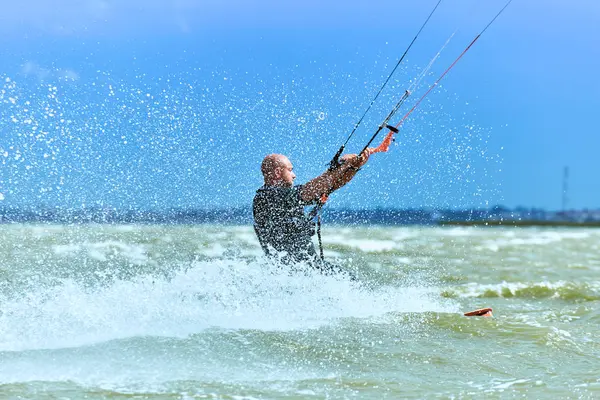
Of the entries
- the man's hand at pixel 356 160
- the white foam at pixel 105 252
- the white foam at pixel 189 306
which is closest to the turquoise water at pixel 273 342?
the white foam at pixel 189 306

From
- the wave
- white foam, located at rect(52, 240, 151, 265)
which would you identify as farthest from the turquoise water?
white foam, located at rect(52, 240, 151, 265)

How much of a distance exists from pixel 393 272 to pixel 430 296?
5276mm

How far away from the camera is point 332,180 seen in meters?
8.38

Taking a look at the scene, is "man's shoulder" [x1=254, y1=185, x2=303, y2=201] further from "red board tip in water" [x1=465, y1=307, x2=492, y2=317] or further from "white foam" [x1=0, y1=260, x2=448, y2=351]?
"red board tip in water" [x1=465, y1=307, x2=492, y2=317]

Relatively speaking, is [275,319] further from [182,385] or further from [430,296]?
[430,296]

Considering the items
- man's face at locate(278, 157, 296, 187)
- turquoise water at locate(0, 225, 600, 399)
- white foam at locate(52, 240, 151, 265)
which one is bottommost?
turquoise water at locate(0, 225, 600, 399)

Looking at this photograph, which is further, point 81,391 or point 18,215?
point 18,215

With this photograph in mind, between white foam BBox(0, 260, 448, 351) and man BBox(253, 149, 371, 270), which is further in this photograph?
man BBox(253, 149, 371, 270)

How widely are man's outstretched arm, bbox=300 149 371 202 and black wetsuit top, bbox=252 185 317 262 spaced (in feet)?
0.34

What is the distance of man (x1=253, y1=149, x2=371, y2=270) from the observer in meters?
8.42

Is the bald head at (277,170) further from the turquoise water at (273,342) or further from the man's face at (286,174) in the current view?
the turquoise water at (273,342)

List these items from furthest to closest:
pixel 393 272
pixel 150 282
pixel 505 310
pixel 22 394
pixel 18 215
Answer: pixel 393 272 → pixel 18 215 → pixel 505 310 → pixel 150 282 → pixel 22 394

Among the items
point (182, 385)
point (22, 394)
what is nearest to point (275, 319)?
point (182, 385)

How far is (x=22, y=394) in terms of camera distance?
5.14 metres
